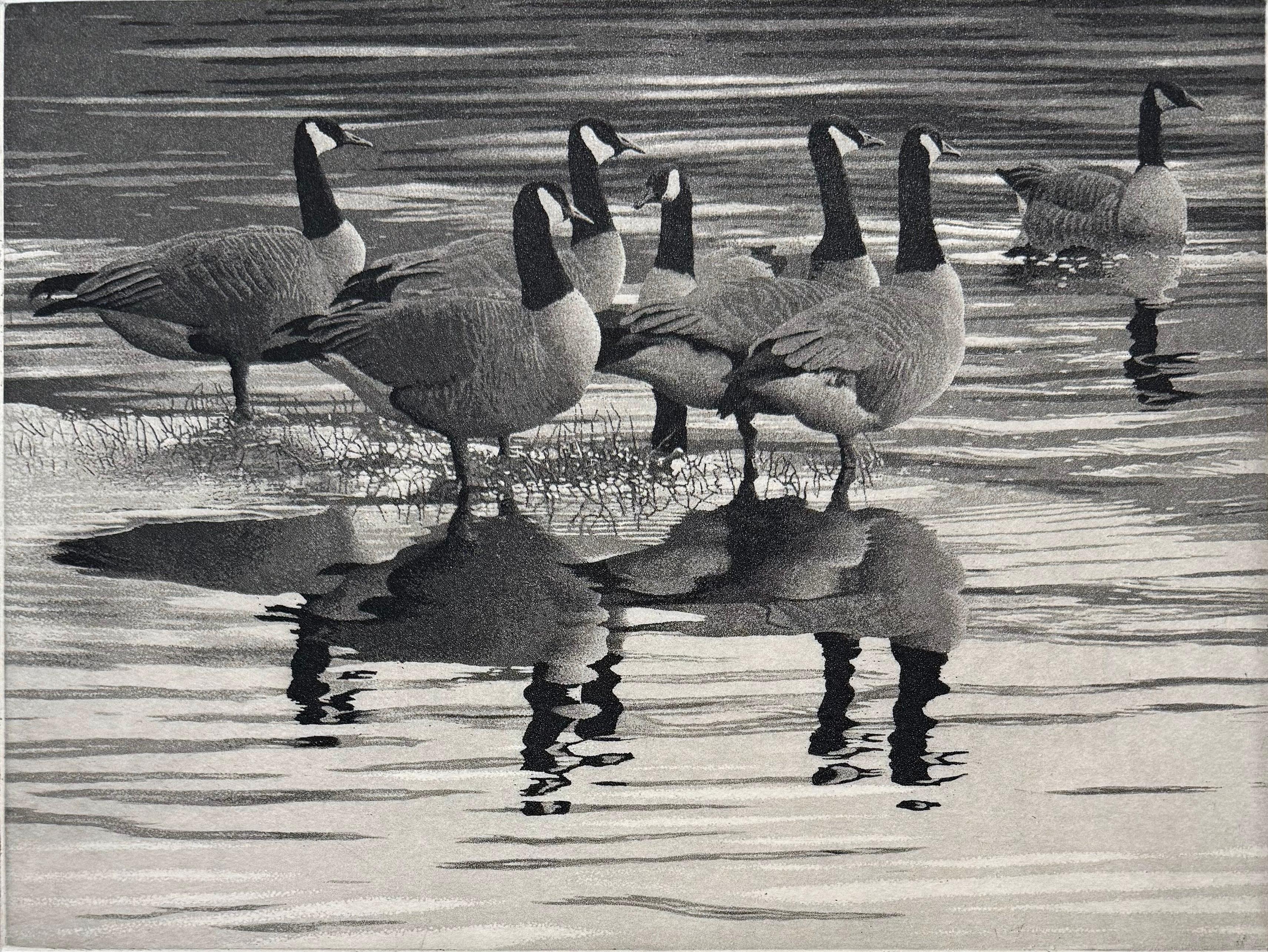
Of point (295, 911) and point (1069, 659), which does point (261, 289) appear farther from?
point (1069, 659)

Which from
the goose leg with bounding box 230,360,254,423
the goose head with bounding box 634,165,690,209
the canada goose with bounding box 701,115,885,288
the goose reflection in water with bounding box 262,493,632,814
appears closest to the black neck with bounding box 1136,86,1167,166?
the canada goose with bounding box 701,115,885,288

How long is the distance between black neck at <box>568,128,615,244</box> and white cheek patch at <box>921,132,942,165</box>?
69 centimetres

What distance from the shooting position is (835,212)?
2.99m

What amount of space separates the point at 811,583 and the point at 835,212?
2.62 ft

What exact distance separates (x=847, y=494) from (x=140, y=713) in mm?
1567

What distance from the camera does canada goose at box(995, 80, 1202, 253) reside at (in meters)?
2.96

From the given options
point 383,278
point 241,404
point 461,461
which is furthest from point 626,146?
point 241,404

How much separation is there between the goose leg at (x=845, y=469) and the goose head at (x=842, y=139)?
62cm

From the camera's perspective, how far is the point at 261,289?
3047 millimetres

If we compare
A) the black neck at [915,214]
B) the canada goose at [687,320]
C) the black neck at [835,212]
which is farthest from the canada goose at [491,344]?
the black neck at [915,214]

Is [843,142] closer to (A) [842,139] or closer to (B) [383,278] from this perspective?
(A) [842,139]

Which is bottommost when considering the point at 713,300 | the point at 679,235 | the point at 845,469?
the point at 845,469

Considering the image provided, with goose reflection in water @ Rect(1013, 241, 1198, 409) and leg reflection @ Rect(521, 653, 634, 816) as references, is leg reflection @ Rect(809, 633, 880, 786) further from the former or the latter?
goose reflection in water @ Rect(1013, 241, 1198, 409)

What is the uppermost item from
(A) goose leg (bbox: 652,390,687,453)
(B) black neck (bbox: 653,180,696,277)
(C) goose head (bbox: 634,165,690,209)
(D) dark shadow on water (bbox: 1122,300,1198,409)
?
Result: (C) goose head (bbox: 634,165,690,209)
